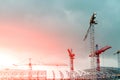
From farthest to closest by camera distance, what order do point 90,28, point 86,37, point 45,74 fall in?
point 45,74
point 86,37
point 90,28

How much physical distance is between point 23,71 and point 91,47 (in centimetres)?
5195

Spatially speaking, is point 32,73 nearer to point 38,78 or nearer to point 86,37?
point 38,78

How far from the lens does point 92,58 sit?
168500 mm

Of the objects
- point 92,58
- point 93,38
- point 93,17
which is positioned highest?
point 93,17

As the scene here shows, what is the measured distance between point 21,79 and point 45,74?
17.7 metres

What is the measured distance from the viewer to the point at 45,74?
189625 mm

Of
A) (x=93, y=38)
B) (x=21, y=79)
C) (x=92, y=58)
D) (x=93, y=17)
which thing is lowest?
(x=21, y=79)

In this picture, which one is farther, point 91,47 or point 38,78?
point 38,78

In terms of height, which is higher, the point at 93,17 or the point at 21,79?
the point at 93,17

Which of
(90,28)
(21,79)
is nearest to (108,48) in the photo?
(90,28)

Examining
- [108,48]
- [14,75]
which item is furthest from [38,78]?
[108,48]

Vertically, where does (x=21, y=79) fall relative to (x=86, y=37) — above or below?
below

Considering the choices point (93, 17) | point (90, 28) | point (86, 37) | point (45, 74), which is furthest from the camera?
point (45, 74)

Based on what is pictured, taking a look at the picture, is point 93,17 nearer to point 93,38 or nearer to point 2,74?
point 93,38
